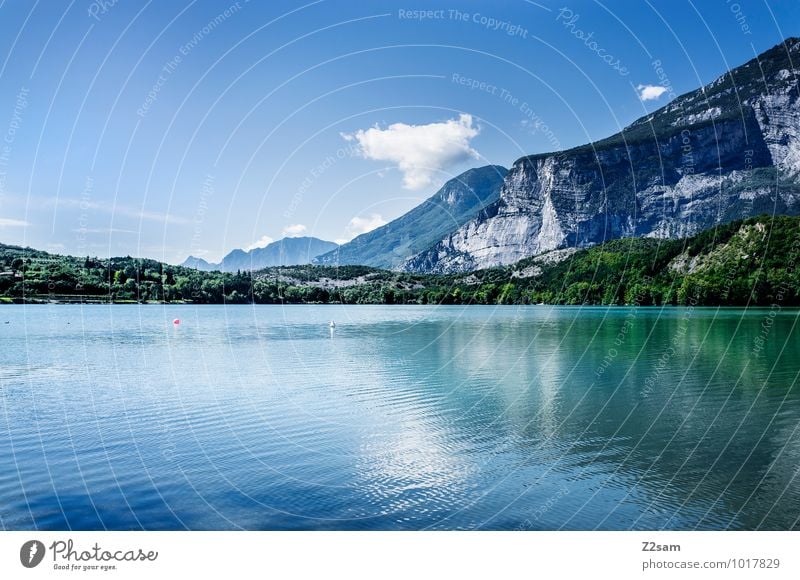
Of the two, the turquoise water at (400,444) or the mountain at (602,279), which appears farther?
the mountain at (602,279)

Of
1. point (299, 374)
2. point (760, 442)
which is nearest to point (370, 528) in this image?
point (760, 442)

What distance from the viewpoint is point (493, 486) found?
14320 millimetres

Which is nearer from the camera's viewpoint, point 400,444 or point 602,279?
point 400,444

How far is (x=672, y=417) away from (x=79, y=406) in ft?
75.1

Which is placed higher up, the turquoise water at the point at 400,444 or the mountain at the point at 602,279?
Result: the mountain at the point at 602,279

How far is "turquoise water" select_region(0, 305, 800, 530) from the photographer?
12828 mm

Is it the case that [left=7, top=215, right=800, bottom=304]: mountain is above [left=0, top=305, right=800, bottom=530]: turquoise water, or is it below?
above

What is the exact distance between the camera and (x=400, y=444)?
18234 mm

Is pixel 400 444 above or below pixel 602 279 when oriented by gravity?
below

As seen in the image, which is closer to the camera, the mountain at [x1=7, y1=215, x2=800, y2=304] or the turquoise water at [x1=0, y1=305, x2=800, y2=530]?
the turquoise water at [x1=0, y1=305, x2=800, y2=530]

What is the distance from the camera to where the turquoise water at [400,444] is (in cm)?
1283
